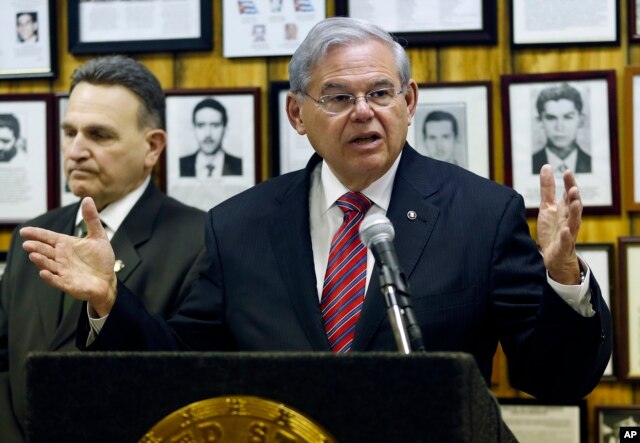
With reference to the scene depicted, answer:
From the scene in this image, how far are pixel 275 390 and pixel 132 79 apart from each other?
7.60 feet

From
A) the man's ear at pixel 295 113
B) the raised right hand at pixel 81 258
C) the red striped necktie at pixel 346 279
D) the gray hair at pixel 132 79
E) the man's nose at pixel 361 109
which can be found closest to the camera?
the raised right hand at pixel 81 258

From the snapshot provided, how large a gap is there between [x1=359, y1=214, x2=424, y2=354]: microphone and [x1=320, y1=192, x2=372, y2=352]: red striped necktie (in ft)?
2.16

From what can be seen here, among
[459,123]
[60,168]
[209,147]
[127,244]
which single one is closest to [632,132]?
[459,123]

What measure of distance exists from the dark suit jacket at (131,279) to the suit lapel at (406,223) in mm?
1037

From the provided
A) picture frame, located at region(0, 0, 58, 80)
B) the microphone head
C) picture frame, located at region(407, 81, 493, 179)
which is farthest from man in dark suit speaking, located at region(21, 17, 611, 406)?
picture frame, located at region(0, 0, 58, 80)

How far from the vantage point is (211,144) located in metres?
3.99

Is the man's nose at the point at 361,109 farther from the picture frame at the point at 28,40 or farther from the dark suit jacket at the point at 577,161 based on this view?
the picture frame at the point at 28,40

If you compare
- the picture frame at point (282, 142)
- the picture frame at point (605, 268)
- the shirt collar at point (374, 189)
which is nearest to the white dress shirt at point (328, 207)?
the shirt collar at point (374, 189)

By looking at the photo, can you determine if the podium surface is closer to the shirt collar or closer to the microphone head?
the microphone head

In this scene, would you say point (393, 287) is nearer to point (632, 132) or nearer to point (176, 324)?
point (176, 324)

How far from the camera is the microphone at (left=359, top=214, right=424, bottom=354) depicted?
177cm

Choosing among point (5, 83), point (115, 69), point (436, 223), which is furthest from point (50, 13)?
point (436, 223)

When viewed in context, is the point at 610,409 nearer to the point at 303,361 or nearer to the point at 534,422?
the point at 534,422

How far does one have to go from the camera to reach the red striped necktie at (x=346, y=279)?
8.41 feet
